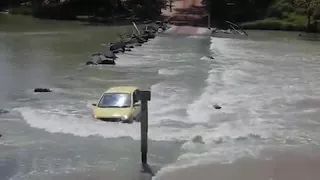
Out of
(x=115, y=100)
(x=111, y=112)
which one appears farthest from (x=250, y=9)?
(x=111, y=112)

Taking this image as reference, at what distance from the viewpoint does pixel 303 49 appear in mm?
51250

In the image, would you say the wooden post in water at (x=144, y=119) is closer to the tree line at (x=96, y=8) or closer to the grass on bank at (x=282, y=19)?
the grass on bank at (x=282, y=19)

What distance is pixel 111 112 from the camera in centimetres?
2286

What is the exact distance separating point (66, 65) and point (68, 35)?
64.0 feet

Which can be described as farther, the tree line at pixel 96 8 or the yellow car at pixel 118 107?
the tree line at pixel 96 8

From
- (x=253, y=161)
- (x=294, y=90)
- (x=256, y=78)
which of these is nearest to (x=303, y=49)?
(x=256, y=78)

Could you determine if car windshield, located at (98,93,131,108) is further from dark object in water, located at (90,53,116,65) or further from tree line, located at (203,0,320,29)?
tree line, located at (203,0,320,29)

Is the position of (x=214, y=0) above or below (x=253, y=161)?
above

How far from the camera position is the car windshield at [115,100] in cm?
2353

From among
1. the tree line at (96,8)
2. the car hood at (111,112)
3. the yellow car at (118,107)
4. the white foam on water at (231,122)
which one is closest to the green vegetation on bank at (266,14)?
the tree line at (96,8)

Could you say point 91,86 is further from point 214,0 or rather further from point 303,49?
point 214,0

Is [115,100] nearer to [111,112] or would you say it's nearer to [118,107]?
[118,107]

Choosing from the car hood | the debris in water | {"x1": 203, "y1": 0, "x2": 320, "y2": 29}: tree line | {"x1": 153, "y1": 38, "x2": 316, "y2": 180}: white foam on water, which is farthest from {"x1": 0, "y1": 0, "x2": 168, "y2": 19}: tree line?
the debris in water

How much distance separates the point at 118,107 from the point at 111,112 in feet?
1.81
